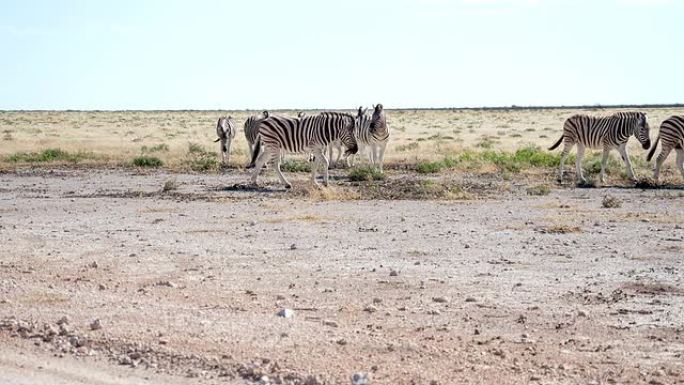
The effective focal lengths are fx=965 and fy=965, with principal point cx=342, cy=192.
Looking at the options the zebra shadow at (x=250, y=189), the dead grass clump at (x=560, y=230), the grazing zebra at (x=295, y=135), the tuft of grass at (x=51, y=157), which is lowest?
the tuft of grass at (x=51, y=157)

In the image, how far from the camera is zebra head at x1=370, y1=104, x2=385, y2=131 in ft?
88.9

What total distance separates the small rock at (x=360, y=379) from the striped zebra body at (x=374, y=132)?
18641mm

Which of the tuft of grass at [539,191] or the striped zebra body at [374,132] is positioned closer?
the tuft of grass at [539,191]

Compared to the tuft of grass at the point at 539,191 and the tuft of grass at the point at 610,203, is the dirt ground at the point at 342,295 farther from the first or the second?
the tuft of grass at the point at 539,191

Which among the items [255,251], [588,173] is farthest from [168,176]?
[255,251]

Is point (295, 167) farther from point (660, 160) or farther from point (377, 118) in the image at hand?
point (660, 160)

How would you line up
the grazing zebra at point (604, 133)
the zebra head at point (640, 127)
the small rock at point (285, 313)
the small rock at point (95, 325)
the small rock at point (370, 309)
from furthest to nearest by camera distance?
the zebra head at point (640, 127) < the grazing zebra at point (604, 133) < the small rock at point (370, 309) < the small rock at point (285, 313) < the small rock at point (95, 325)

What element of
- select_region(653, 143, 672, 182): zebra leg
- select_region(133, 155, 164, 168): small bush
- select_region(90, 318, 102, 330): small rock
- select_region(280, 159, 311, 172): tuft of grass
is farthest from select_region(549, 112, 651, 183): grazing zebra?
select_region(90, 318, 102, 330): small rock

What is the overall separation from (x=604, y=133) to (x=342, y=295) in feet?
53.3

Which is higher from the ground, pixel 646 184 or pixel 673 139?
pixel 673 139

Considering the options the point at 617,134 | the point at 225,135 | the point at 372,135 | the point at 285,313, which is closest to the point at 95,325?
the point at 285,313

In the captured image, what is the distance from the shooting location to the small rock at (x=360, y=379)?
7520 millimetres

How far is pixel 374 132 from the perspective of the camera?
2717 cm

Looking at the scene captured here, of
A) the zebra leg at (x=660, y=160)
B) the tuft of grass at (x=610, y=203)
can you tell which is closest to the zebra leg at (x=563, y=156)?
the zebra leg at (x=660, y=160)
